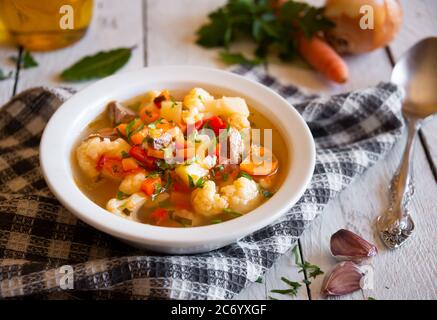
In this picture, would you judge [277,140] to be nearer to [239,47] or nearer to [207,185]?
[207,185]

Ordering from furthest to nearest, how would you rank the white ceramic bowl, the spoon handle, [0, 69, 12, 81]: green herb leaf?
[0, 69, 12, 81]: green herb leaf
the spoon handle
the white ceramic bowl

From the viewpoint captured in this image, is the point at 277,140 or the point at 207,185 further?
the point at 277,140

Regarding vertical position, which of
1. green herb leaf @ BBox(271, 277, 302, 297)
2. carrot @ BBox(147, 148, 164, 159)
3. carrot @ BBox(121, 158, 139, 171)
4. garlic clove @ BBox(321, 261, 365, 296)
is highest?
carrot @ BBox(147, 148, 164, 159)

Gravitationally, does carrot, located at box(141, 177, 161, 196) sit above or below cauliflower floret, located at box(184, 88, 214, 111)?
below

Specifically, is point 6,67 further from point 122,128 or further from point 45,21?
point 122,128

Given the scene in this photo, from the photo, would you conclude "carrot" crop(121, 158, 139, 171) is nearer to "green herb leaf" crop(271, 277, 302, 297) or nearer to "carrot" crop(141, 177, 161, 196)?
"carrot" crop(141, 177, 161, 196)

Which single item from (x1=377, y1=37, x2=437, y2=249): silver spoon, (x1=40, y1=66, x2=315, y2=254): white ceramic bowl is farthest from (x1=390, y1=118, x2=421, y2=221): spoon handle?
(x1=40, y1=66, x2=315, y2=254): white ceramic bowl

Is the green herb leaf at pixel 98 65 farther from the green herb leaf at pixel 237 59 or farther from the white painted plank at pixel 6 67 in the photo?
the green herb leaf at pixel 237 59
